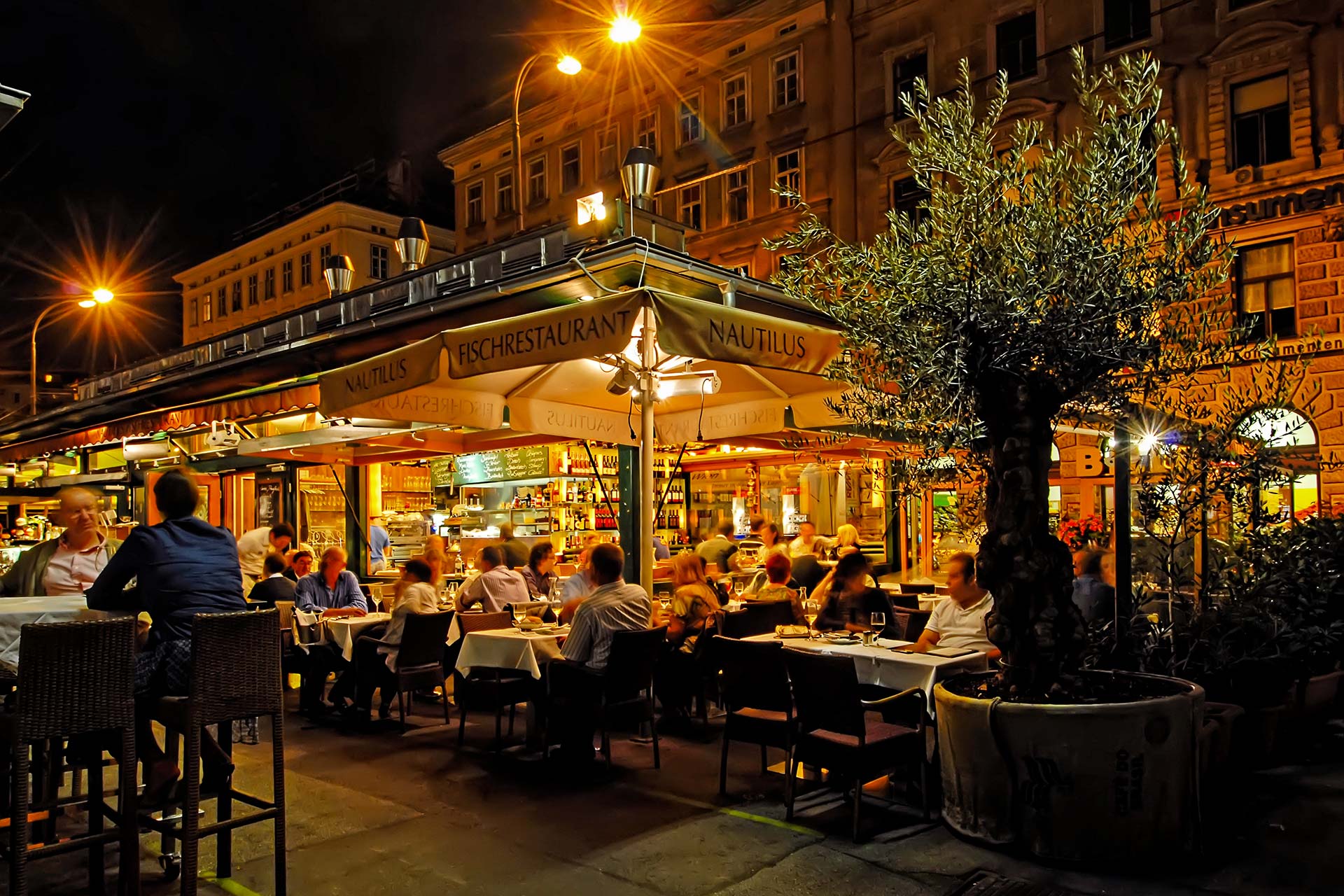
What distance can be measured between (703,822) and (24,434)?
13807mm

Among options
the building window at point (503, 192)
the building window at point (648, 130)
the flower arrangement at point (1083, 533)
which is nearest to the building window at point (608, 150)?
the building window at point (648, 130)

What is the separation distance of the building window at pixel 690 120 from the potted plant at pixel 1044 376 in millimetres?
24348

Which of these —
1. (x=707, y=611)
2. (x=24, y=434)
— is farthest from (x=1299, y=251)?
(x=24, y=434)

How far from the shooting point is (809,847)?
4859 millimetres

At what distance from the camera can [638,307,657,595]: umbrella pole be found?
672 cm

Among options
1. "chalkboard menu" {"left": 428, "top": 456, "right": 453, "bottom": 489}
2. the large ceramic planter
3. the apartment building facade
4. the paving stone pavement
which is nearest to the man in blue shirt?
"chalkboard menu" {"left": 428, "top": 456, "right": 453, "bottom": 489}

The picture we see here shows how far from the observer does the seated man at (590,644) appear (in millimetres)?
6352

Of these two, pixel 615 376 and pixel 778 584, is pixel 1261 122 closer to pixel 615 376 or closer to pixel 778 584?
pixel 778 584

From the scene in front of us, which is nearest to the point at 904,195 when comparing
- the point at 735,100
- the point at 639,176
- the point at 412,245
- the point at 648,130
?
the point at 735,100

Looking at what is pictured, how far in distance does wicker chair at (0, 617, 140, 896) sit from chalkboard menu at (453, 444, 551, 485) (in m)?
11.2

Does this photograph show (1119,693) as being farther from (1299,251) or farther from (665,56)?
(665,56)

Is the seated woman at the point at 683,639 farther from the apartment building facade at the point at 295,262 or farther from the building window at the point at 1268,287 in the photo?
the apartment building facade at the point at 295,262

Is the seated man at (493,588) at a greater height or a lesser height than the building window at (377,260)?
lesser

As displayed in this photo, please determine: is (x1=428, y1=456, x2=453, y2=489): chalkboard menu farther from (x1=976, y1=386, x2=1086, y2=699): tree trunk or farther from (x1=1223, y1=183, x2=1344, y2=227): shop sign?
(x1=1223, y1=183, x2=1344, y2=227): shop sign
